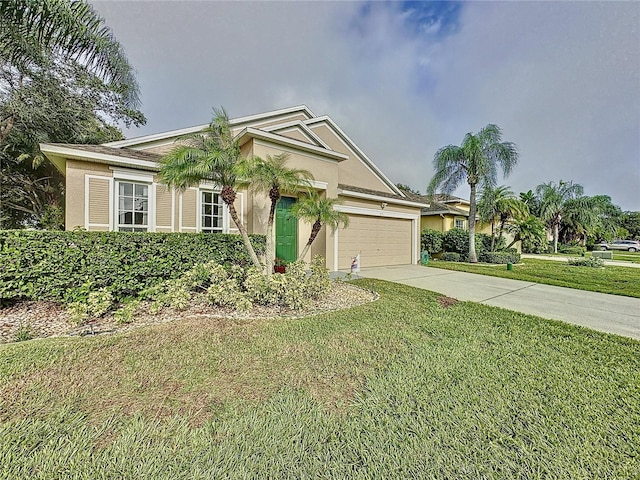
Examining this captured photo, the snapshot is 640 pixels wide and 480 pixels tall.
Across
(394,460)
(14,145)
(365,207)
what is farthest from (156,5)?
(394,460)

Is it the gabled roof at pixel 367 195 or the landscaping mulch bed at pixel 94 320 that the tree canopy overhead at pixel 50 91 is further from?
the gabled roof at pixel 367 195

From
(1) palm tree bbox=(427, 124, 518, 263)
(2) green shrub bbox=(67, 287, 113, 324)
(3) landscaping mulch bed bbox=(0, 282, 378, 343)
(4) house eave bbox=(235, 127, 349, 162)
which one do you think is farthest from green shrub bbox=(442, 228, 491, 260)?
(2) green shrub bbox=(67, 287, 113, 324)

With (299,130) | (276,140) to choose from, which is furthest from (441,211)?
(276,140)

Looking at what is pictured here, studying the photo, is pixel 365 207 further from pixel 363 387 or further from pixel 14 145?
pixel 14 145

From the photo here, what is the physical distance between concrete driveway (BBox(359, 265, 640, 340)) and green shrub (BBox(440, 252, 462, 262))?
6563 millimetres

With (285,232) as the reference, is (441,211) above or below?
above

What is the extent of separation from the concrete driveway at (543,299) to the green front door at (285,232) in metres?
3.18

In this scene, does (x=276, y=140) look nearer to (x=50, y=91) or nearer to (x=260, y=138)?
(x=260, y=138)

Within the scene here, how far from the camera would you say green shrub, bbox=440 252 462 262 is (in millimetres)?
17000

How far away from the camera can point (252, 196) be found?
8742 mm

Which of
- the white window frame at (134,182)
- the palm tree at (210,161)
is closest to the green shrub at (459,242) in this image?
the palm tree at (210,161)

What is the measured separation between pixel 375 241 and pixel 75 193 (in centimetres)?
1114

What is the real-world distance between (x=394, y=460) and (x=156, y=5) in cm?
1397

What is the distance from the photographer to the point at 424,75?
13820mm
